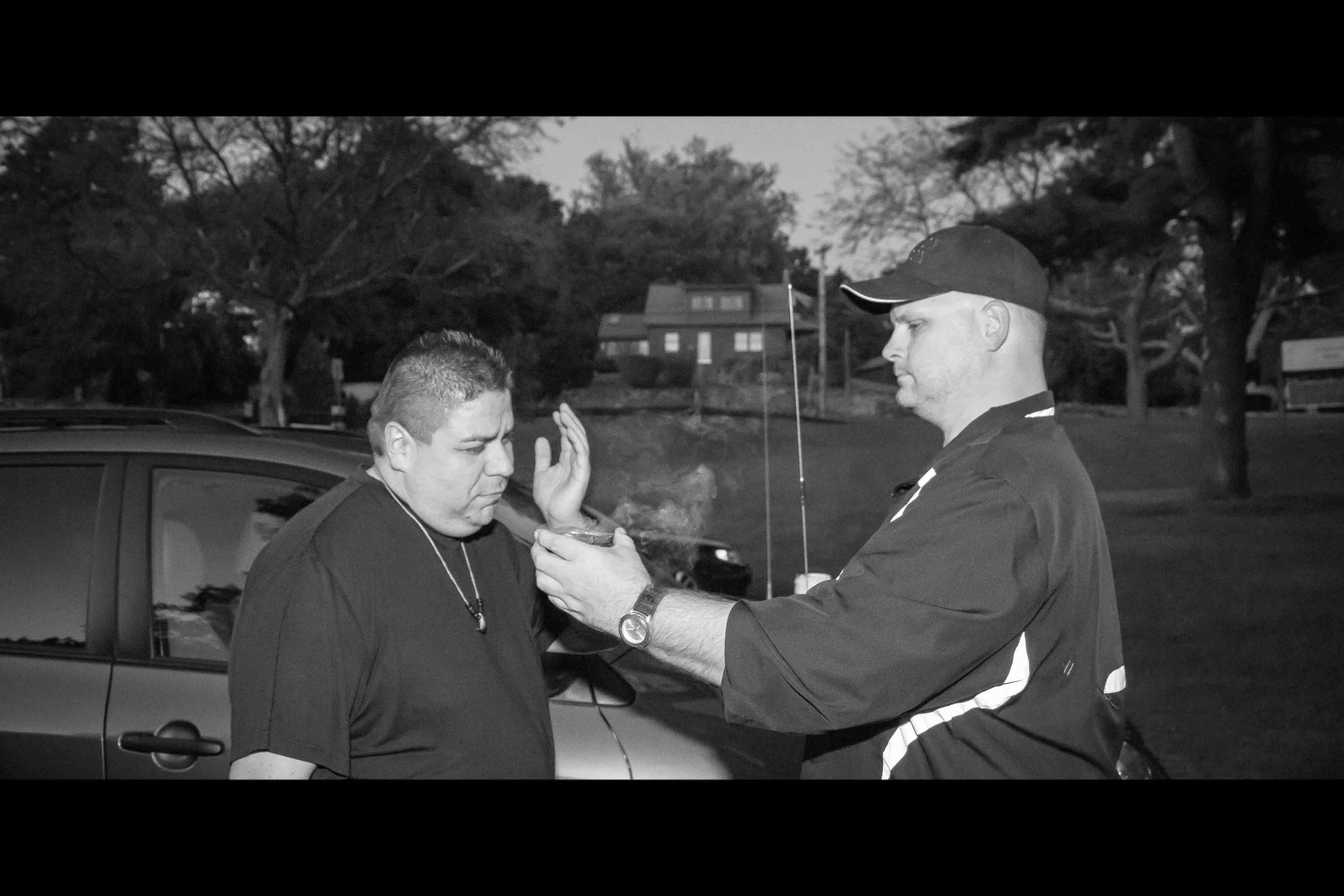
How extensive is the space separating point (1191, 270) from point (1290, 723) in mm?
12061

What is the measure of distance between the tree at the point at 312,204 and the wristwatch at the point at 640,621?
16.4 meters

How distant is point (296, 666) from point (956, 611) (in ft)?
3.83

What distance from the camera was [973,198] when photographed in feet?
47.4

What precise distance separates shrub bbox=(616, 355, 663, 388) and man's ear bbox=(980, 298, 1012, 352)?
175 inches

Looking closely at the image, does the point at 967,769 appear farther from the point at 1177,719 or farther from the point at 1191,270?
the point at 1191,270

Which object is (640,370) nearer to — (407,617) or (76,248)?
(407,617)

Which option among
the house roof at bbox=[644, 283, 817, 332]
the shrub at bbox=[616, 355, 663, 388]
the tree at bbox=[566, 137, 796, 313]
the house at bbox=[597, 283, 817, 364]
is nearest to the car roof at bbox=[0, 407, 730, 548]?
the house at bbox=[597, 283, 817, 364]

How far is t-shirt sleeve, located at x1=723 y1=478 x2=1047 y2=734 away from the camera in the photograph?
1.92 meters

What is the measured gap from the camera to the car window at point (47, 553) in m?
3.23

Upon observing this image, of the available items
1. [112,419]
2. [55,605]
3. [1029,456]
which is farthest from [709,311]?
[1029,456]

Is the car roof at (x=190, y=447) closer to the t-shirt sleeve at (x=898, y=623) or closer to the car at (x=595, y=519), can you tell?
the car at (x=595, y=519)

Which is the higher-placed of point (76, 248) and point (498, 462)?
point (76, 248)

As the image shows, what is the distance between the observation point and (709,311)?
9250 mm
